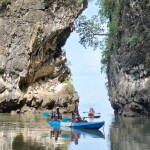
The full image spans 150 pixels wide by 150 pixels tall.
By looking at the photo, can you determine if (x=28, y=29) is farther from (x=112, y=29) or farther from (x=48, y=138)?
(x=48, y=138)

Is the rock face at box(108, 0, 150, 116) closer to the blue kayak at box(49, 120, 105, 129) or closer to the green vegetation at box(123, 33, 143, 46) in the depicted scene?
the green vegetation at box(123, 33, 143, 46)

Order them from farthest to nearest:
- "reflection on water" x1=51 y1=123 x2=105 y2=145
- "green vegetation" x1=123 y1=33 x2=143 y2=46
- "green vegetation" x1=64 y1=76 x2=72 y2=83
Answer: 1. "green vegetation" x1=64 y1=76 x2=72 y2=83
2. "green vegetation" x1=123 y1=33 x2=143 y2=46
3. "reflection on water" x1=51 y1=123 x2=105 y2=145

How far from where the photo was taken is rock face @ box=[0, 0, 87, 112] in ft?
136

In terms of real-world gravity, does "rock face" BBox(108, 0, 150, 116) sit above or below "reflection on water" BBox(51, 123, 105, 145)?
above

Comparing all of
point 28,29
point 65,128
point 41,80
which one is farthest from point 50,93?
point 65,128

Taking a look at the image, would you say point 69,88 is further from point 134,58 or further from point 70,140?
point 70,140

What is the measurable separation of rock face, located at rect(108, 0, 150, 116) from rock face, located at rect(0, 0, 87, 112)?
578 centimetres

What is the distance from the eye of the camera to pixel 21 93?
41.0 meters

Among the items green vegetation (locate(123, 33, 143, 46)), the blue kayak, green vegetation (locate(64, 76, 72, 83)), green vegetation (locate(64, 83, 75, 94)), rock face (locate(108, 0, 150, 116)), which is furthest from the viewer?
green vegetation (locate(64, 76, 72, 83))

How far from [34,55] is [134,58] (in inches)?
421

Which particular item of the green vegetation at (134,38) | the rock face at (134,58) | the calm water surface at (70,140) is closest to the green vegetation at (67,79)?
the rock face at (134,58)

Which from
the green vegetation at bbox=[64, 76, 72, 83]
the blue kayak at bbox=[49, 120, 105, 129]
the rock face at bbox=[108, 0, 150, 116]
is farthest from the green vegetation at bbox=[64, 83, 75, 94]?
the blue kayak at bbox=[49, 120, 105, 129]

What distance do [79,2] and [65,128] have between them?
22.8 meters

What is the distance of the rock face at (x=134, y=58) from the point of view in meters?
39.1
